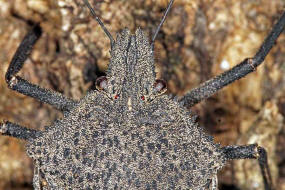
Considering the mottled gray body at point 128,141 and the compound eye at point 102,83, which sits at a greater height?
the compound eye at point 102,83

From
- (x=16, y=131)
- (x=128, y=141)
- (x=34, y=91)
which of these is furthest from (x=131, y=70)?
(x=16, y=131)

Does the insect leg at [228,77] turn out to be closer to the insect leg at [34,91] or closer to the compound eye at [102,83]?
the compound eye at [102,83]

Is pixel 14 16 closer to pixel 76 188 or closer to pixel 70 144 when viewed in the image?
pixel 70 144

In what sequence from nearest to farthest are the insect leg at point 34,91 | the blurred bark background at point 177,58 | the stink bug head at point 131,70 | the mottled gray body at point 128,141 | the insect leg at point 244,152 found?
1. the mottled gray body at point 128,141
2. the stink bug head at point 131,70
3. the insect leg at point 244,152
4. the insect leg at point 34,91
5. the blurred bark background at point 177,58

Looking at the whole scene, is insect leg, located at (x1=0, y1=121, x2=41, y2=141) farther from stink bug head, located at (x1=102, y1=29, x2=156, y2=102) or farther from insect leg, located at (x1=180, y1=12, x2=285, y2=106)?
insect leg, located at (x1=180, y1=12, x2=285, y2=106)

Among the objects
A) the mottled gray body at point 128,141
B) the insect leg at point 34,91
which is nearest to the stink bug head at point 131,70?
the mottled gray body at point 128,141

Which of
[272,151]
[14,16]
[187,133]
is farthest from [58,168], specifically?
[272,151]
